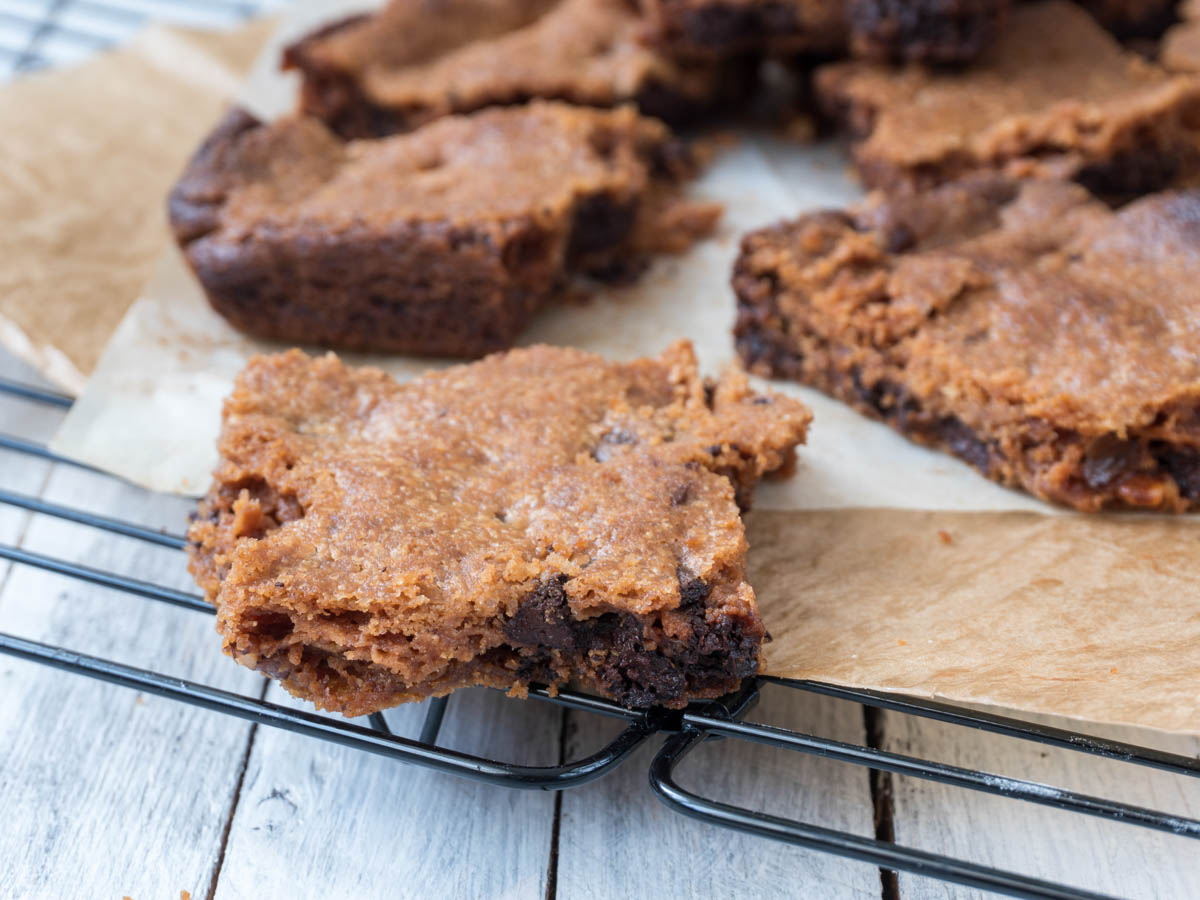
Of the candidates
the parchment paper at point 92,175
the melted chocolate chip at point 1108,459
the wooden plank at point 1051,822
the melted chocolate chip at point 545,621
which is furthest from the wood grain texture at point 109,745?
the melted chocolate chip at point 1108,459

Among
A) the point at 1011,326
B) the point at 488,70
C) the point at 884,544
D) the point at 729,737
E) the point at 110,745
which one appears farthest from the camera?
the point at 488,70

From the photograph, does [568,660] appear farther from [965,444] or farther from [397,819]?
[965,444]

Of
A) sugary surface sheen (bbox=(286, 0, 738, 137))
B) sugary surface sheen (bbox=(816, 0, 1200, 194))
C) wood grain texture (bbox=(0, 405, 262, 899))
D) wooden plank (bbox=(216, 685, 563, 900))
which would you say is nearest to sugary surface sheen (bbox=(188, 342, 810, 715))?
wooden plank (bbox=(216, 685, 563, 900))

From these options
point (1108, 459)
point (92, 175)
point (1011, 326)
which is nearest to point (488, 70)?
point (92, 175)

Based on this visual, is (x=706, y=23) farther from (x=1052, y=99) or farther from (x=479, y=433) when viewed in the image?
(x=479, y=433)

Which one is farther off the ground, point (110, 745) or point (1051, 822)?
point (110, 745)

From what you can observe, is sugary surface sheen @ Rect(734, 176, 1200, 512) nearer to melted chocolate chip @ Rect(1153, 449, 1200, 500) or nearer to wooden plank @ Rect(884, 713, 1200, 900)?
melted chocolate chip @ Rect(1153, 449, 1200, 500)

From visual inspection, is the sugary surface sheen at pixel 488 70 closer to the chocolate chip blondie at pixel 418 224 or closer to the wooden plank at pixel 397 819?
the chocolate chip blondie at pixel 418 224

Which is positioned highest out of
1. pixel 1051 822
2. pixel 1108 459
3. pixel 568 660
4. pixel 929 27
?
pixel 929 27

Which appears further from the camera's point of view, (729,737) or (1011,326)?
(1011,326)
